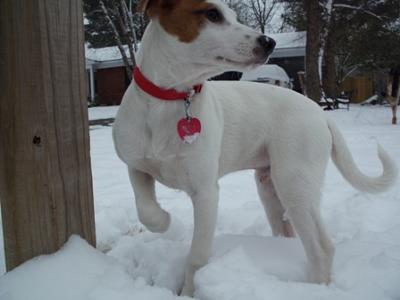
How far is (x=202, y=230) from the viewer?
2.34 m

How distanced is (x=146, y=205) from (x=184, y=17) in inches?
43.4

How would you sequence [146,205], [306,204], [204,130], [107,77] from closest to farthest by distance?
[204,130] < [146,205] < [306,204] < [107,77]

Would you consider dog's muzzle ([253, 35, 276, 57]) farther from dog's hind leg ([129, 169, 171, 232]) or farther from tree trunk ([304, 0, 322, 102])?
tree trunk ([304, 0, 322, 102])

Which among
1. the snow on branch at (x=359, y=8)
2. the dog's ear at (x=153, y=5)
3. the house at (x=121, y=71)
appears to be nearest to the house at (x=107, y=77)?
the house at (x=121, y=71)

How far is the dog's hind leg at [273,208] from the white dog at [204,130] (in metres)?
0.54

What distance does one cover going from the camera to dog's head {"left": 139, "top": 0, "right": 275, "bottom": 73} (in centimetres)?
220

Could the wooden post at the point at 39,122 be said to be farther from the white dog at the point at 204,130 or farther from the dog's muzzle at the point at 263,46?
the dog's muzzle at the point at 263,46

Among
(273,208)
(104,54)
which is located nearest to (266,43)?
(273,208)

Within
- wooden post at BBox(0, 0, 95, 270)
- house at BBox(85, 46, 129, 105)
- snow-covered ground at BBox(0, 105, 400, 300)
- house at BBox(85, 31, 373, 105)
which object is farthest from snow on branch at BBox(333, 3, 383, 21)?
wooden post at BBox(0, 0, 95, 270)

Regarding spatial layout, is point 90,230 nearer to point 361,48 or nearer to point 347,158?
point 347,158

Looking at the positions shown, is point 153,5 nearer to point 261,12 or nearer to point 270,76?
point 270,76

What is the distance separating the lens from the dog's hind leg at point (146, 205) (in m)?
Result: 2.52

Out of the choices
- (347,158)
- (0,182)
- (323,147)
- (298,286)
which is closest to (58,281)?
(0,182)

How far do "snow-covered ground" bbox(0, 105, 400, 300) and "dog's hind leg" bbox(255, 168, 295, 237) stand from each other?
0.36m
